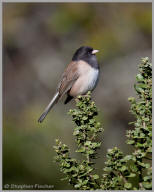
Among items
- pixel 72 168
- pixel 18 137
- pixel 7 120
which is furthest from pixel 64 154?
pixel 7 120

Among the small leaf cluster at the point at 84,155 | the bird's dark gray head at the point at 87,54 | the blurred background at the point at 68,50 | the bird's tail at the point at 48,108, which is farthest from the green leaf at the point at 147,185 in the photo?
the blurred background at the point at 68,50

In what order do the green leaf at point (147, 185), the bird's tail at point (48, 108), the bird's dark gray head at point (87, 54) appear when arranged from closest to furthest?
the green leaf at point (147, 185)
the bird's tail at point (48, 108)
the bird's dark gray head at point (87, 54)

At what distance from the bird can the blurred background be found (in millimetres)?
1717

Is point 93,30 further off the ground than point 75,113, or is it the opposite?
point 93,30

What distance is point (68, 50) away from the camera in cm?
647

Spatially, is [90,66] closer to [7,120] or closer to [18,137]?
[18,137]

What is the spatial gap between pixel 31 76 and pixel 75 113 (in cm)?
490

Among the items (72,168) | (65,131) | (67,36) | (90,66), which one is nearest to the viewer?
(72,168)

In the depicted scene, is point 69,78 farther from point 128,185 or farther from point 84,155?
point 128,185

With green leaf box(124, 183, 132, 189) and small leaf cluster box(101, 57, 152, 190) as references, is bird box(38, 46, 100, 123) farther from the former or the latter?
green leaf box(124, 183, 132, 189)

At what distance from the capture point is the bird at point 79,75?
143 inches

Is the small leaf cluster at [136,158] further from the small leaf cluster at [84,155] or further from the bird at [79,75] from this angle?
the bird at [79,75]

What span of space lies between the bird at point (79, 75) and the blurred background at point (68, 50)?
1.72 meters

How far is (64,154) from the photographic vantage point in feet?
5.55
